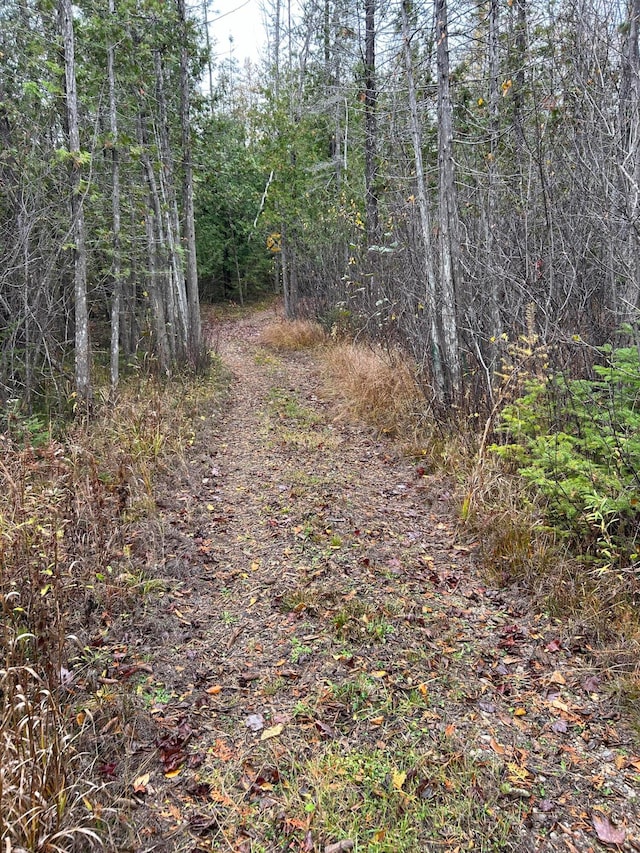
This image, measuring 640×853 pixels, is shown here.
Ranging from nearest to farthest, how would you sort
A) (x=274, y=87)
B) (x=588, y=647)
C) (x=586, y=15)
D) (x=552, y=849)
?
(x=552, y=849) → (x=588, y=647) → (x=586, y=15) → (x=274, y=87)

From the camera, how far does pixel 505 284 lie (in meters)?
5.30

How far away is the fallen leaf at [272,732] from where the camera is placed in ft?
8.84

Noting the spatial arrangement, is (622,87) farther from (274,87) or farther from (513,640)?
(274,87)

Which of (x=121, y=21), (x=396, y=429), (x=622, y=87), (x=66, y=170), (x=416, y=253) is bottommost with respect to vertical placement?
(x=396, y=429)

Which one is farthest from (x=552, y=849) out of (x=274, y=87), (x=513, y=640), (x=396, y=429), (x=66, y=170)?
(x=274, y=87)

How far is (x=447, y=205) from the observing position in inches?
227

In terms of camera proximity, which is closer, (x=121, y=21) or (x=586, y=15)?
(x=586, y=15)

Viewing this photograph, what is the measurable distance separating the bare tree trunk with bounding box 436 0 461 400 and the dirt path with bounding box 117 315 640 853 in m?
2.03

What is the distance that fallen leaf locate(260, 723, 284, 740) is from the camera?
8.84 feet

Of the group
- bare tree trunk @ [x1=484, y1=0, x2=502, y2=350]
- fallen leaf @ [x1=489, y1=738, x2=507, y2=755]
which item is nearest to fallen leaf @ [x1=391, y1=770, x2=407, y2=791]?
fallen leaf @ [x1=489, y1=738, x2=507, y2=755]

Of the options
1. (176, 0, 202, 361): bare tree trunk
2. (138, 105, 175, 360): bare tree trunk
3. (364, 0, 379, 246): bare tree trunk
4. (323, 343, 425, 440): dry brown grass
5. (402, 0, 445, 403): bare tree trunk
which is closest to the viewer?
(402, 0, 445, 403): bare tree trunk

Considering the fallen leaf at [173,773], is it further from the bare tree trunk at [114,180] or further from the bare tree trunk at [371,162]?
the bare tree trunk at [371,162]

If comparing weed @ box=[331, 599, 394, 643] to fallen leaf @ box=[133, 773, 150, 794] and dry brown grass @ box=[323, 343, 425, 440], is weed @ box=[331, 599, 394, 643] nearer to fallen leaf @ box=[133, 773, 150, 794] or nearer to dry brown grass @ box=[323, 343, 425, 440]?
fallen leaf @ box=[133, 773, 150, 794]

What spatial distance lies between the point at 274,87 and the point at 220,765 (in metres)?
22.1
